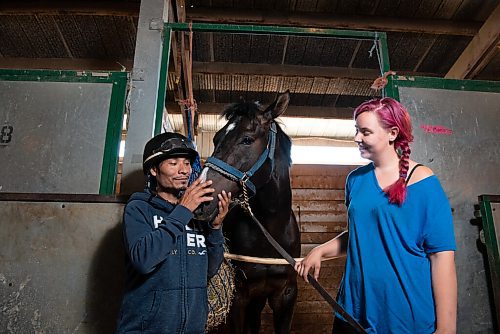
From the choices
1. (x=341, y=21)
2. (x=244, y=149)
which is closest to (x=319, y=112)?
(x=341, y=21)

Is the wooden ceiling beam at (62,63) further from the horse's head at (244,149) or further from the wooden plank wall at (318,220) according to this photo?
the wooden plank wall at (318,220)

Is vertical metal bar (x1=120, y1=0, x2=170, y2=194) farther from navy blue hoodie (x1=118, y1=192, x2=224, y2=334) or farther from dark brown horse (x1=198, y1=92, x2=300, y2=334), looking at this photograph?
navy blue hoodie (x1=118, y1=192, x2=224, y2=334)

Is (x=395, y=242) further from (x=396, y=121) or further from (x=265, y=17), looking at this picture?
(x=265, y=17)

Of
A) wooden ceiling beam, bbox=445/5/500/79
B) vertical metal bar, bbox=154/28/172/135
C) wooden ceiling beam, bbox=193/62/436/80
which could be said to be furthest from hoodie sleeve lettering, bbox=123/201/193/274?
wooden ceiling beam, bbox=445/5/500/79

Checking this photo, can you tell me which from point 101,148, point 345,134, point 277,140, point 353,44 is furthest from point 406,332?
point 345,134

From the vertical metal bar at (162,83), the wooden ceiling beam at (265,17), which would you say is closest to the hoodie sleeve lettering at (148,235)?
the vertical metal bar at (162,83)

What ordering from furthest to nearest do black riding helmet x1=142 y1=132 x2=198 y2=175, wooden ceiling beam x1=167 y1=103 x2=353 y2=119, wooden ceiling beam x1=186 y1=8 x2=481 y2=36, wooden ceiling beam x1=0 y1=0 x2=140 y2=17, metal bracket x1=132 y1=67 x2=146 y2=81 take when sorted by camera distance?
wooden ceiling beam x1=167 y1=103 x2=353 y2=119, wooden ceiling beam x1=186 y1=8 x2=481 y2=36, wooden ceiling beam x1=0 y1=0 x2=140 y2=17, metal bracket x1=132 y1=67 x2=146 y2=81, black riding helmet x1=142 y1=132 x2=198 y2=175

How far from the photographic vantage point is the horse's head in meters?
1.82

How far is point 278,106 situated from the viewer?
7.30ft

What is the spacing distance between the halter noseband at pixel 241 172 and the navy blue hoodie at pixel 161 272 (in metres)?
0.38

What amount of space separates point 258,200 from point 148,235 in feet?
3.80

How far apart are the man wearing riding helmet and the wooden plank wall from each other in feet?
12.4

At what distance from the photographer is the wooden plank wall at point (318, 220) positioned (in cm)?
499

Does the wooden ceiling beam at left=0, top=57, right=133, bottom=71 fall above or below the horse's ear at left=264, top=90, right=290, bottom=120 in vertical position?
above
